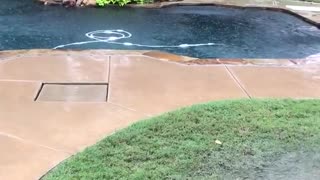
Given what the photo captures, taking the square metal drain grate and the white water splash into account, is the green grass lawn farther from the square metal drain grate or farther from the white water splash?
the white water splash

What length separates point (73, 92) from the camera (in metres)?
5.60

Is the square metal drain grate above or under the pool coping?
under

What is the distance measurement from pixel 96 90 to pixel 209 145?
1791mm

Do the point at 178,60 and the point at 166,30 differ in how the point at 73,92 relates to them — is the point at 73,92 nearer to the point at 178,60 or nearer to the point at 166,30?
the point at 178,60

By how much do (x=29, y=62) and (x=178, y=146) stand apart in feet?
9.69

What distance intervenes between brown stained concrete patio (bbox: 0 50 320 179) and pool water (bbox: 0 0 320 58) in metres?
1.36

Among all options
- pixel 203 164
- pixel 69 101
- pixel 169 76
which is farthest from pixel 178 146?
pixel 169 76

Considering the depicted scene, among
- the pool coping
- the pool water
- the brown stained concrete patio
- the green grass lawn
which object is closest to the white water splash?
the pool water

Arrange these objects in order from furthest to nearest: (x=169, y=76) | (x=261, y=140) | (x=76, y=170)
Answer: (x=169, y=76) < (x=261, y=140) < (x=76, y=170)

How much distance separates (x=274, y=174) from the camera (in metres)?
3.88

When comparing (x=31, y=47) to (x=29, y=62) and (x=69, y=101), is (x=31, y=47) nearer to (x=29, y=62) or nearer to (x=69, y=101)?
(x=29, y=62)

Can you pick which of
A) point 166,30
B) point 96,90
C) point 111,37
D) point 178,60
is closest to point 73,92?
point 96,90

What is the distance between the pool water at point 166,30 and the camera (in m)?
8.40

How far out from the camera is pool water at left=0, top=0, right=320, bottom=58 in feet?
27.6
